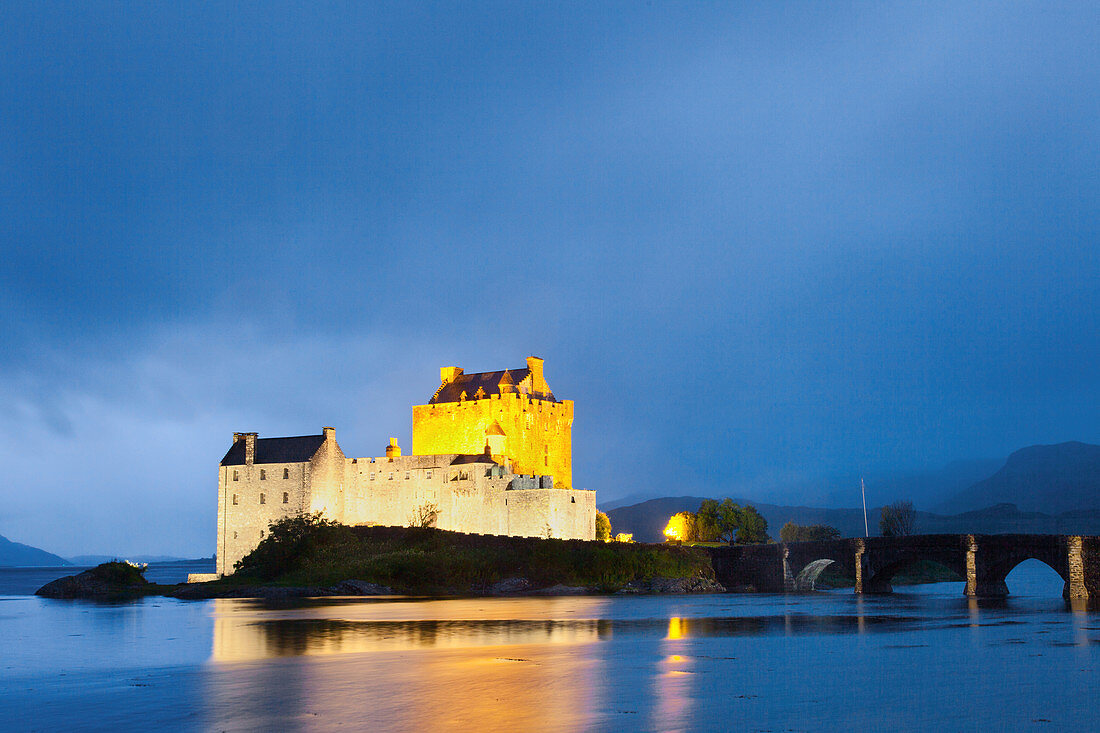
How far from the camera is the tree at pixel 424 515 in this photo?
73.0 m

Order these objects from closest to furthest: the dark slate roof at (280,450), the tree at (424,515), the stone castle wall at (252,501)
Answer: the stone castle wall at (252,501)
the dark slate roof at (280,450)
the tree at (424,515)

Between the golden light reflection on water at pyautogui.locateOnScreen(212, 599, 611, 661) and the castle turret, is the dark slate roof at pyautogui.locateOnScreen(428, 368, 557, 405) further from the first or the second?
the golden light reflection on water at pyautogui.locateOnScreen(212, 599, 611, 661)

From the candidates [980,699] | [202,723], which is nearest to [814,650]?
[980,699]

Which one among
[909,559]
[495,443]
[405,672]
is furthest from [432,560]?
[405,672]

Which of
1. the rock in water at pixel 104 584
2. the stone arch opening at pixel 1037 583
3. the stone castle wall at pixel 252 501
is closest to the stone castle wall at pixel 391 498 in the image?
the stone castle wall at pixel 252 501

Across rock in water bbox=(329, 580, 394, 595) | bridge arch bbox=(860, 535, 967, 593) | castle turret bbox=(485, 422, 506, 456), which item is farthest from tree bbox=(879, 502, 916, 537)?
rock in water bbox=(329, 580, 394, 595)

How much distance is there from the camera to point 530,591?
214 feet

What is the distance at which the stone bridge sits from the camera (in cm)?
5447

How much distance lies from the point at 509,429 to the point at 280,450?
20551 mm

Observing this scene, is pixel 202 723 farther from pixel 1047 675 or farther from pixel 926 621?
pixel 926 621

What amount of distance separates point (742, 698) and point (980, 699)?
15.8 ft

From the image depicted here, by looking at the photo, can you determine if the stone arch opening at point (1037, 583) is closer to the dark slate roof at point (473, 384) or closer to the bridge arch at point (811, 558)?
the bridge arch at point (811, 558)

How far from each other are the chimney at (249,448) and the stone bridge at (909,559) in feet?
115

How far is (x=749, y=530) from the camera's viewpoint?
306 ft
